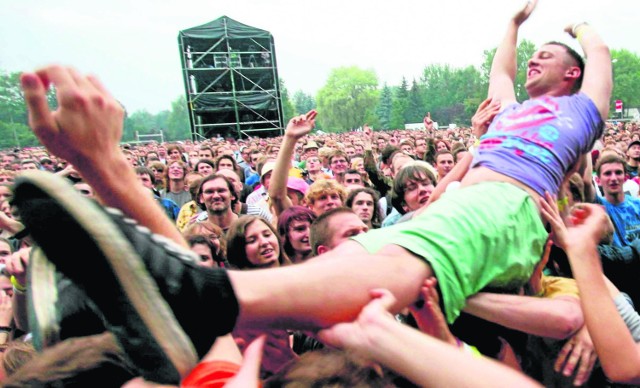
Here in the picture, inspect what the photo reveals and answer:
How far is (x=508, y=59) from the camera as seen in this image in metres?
2.91

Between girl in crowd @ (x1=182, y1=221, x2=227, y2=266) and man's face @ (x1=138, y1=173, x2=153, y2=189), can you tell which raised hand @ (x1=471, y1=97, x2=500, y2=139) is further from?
man's face @ (x1=138, y1=173, x2=153, y2=189)

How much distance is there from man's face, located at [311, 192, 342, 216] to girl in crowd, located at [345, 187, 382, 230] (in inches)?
4.6

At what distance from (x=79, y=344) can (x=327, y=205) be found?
Result: 2.72 m

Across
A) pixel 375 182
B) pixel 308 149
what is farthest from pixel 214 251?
pixel 308 149

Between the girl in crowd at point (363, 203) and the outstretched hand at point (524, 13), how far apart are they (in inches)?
66.0

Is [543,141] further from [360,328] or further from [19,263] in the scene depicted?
[19,263]

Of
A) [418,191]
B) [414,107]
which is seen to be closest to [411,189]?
[418,191]

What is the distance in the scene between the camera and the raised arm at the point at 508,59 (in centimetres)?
288

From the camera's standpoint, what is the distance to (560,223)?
170cm

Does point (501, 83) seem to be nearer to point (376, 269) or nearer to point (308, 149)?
point (376, 269)

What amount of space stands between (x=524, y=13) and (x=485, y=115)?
0.80m

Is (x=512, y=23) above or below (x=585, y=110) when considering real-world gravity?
above

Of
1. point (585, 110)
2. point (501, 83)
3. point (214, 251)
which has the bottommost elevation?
point (214, 251)

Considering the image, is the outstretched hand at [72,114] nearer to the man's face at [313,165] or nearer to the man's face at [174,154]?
the man's face at [313,165]
